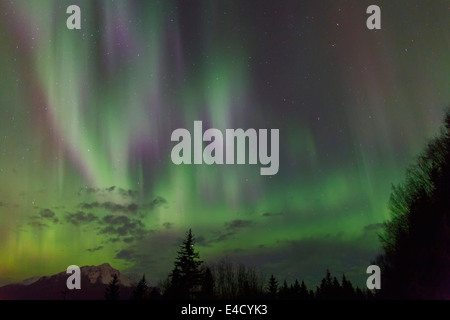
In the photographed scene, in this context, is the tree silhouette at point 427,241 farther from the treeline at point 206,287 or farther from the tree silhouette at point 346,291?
the tree silhouette at point 346,291

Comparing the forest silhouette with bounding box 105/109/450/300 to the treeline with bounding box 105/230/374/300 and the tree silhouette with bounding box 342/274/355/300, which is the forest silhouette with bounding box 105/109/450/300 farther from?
the tree silhouette with bounding box 342/274/355/300

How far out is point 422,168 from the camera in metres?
28.4

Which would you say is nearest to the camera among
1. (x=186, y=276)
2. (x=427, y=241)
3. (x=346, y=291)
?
(x=427, y=241)

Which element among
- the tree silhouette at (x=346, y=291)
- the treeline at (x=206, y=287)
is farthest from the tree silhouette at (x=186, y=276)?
the tree silhouette at (x=346, y=291)

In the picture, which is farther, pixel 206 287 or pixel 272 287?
→ pixel 272 287

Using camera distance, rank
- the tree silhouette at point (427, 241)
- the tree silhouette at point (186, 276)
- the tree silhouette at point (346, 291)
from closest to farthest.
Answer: the tree silhouette at point (427, 241) → the tree silhouette at point (186, 276) → the tree silhouette at point (346, 291)

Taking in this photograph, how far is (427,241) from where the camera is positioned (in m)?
22.3

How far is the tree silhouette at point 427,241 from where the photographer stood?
2048 centimetres

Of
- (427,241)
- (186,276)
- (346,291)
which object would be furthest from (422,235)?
(346,291)

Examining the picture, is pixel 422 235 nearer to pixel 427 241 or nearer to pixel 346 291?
pixel 427 241

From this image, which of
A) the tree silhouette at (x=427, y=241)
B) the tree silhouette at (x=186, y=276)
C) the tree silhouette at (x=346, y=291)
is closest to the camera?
the tree silhouette at (x=427, y=241)
